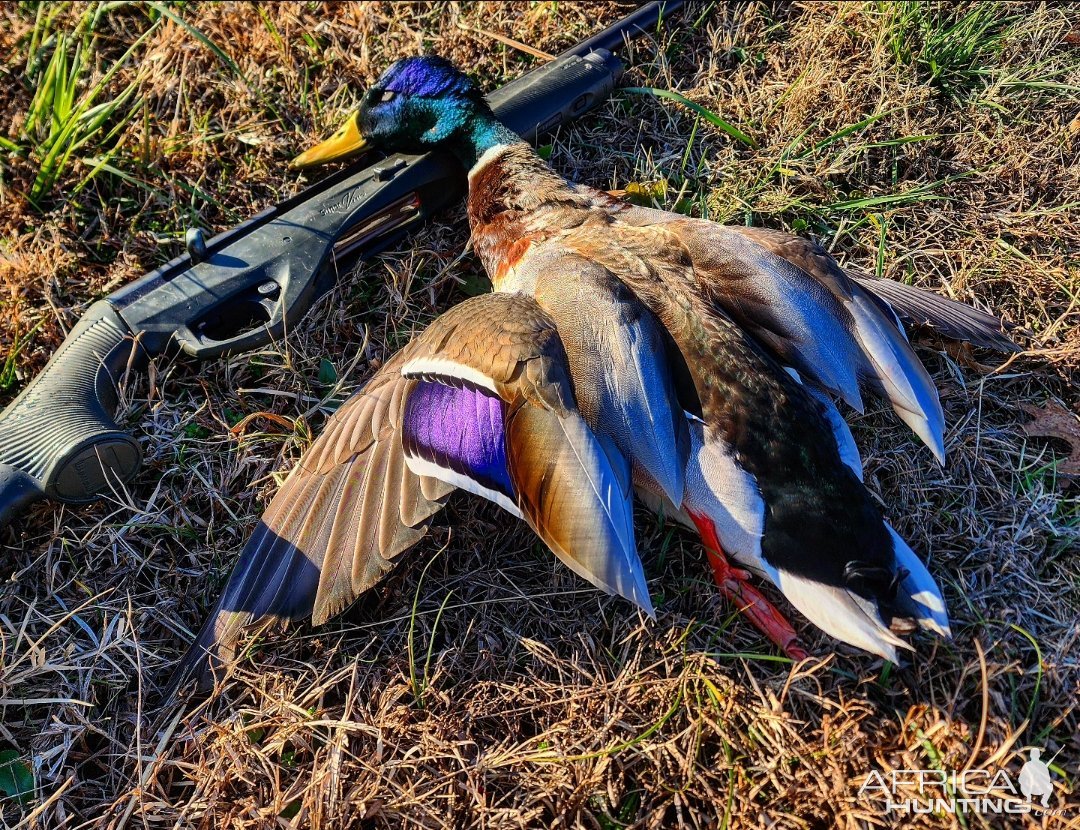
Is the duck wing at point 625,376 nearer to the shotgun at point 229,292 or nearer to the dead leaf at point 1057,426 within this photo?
the shotgun at point 229,292

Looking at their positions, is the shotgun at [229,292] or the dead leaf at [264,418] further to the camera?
the dead leaf at [264,418]

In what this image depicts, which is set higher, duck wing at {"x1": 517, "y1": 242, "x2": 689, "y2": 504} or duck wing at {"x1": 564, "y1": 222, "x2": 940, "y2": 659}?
duck wing at {"x1": 517, "y1": 242, "x2": 689, "y2": 504}

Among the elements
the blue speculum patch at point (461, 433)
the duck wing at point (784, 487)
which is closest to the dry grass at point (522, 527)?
the duck wing at point (784, 487)

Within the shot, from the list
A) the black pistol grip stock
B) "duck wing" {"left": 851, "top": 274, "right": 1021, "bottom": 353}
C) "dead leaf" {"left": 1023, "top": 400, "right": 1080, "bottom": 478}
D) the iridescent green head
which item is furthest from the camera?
the iridescent green head

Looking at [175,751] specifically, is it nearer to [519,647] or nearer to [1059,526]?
[519,647]

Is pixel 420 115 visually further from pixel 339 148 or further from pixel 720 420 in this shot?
pixel 720 420

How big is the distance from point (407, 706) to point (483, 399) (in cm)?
84

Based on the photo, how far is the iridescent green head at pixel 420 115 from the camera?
314 cm

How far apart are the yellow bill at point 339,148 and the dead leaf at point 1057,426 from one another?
2496 millimetres

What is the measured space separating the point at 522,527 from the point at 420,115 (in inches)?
63.3

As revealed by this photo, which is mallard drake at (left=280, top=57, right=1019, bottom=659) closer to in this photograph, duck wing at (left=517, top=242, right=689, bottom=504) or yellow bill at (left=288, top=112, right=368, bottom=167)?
duck wing at (left=517, top=242, right=689, bottom=504)

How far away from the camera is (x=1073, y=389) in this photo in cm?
276

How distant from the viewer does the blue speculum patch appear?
7.22 feet

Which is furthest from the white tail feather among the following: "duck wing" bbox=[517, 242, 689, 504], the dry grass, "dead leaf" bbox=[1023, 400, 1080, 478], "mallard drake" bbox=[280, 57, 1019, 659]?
"dead leaf" bbox=[1023, 400, 1080, 478]
